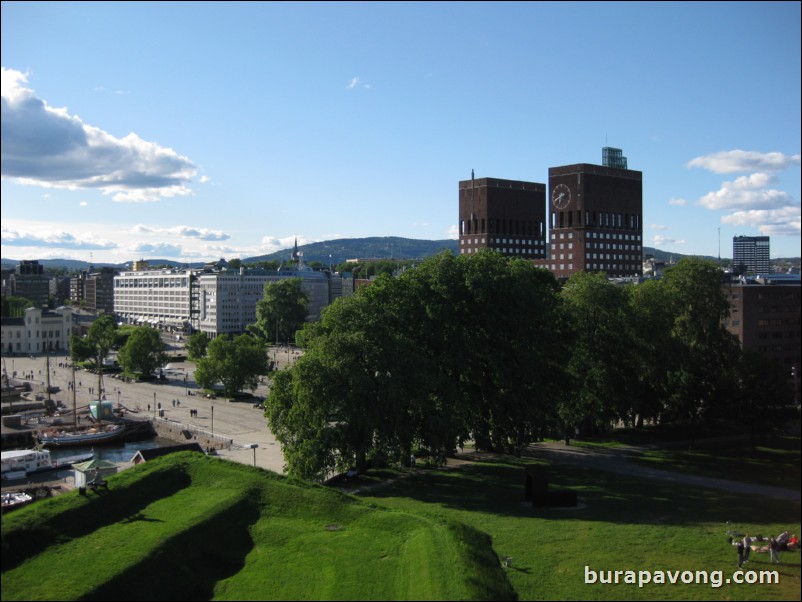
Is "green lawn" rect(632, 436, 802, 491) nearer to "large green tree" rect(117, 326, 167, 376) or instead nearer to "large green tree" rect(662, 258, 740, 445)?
"large green tree" rect(662, 258, 740, 445)

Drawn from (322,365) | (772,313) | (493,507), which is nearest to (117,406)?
(322,365)

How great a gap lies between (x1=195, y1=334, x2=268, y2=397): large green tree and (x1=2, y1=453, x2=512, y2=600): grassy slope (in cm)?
4892

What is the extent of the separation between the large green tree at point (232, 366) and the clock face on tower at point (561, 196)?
54.7 meters

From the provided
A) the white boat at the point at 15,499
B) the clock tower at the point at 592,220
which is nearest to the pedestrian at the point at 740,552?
the white boat at the point at 15,499

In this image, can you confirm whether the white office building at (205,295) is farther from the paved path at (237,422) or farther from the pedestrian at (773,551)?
the pedestrian at (773,551)

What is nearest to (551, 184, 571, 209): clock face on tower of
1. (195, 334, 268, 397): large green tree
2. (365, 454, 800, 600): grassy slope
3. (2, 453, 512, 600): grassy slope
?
(195, 334, 268, 397): large green tree

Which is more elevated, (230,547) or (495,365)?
(495,365)

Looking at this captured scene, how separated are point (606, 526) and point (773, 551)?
10.9 m

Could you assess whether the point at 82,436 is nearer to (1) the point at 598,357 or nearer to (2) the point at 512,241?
(1) the point at 598,357

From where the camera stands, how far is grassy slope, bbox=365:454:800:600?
1658cm

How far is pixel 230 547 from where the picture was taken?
20328mm

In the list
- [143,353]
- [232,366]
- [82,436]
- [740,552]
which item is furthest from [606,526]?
[143,353]

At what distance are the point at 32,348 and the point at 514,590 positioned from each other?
12015cm

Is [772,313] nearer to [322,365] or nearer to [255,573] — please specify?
[255,573]
